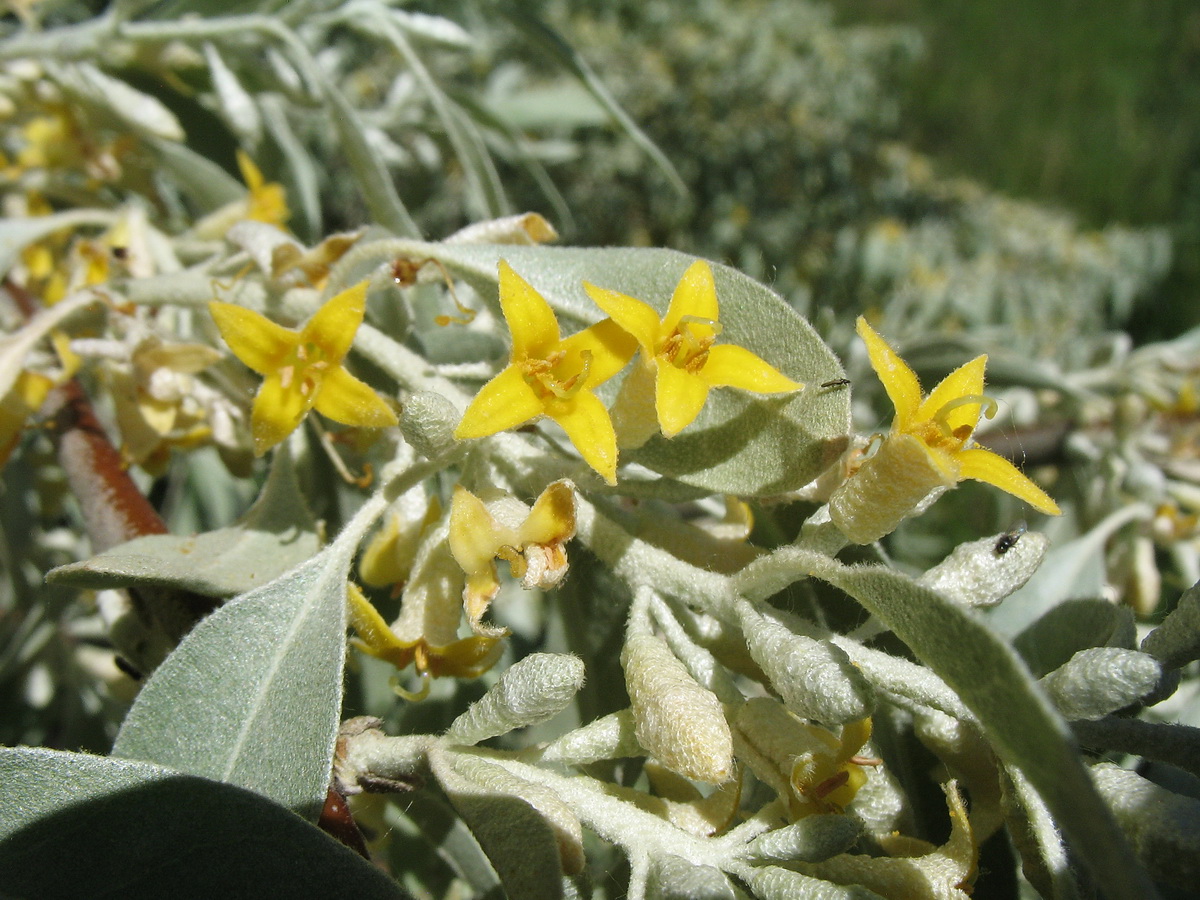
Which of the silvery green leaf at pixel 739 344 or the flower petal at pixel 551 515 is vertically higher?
the silvery green leaf at pixel 739 344

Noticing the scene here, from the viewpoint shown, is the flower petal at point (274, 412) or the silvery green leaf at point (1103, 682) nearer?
the silvery green leaf at point (1103, 682)

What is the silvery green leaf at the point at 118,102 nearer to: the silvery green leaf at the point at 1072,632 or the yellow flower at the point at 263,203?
the yellow flower at the point at 263,203

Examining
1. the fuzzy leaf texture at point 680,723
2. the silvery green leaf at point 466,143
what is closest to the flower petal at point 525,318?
the fuzzy leaf texture at point 680,723

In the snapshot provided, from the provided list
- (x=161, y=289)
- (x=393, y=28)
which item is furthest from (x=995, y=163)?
(x=161, y=289)

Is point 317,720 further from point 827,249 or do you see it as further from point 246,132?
point 827,249

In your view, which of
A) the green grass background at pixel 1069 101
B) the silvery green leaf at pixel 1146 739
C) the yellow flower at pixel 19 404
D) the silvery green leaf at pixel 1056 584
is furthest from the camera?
the green grass background at pixel 1069 101

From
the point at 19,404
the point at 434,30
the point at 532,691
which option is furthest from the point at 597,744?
the point at 434,30

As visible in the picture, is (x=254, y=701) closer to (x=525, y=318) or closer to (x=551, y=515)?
(x=551, y=515)
